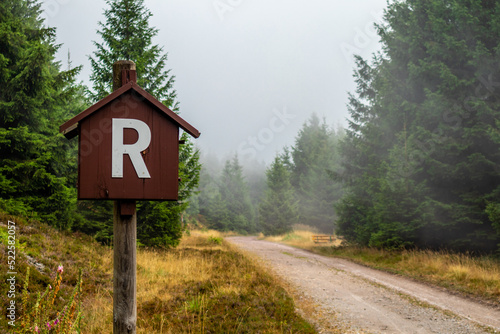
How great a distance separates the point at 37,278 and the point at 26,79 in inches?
298

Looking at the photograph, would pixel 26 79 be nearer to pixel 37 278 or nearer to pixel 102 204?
pixel 102 204

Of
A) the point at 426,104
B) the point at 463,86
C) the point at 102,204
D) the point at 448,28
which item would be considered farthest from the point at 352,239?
the point at 102,204

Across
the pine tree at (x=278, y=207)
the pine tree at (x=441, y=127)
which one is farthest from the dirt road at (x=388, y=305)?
the pine tree at (x=278, y=207)

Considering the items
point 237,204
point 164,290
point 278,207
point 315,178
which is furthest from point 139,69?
point 237,204

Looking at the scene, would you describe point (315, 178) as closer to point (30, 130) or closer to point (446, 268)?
point (446, 268)

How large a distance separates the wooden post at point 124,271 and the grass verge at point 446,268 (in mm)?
7991

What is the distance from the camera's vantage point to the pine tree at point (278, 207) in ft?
112

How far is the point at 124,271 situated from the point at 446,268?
419 inches

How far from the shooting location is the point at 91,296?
250 inches

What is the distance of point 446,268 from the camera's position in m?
10.6

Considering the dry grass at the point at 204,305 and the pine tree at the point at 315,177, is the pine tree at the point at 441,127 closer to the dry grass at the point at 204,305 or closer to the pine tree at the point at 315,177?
the dry grass at the point at 204,305

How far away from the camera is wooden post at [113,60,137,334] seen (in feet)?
11.0

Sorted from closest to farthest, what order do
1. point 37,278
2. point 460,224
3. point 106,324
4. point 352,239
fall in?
point 106,324 < point 37,278 < point 460,224 < point 352,239

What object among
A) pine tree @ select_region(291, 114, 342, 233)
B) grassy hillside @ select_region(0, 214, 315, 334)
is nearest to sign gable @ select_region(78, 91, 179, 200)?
grassy hillside @ select_region(0, 214, 315, 334)
